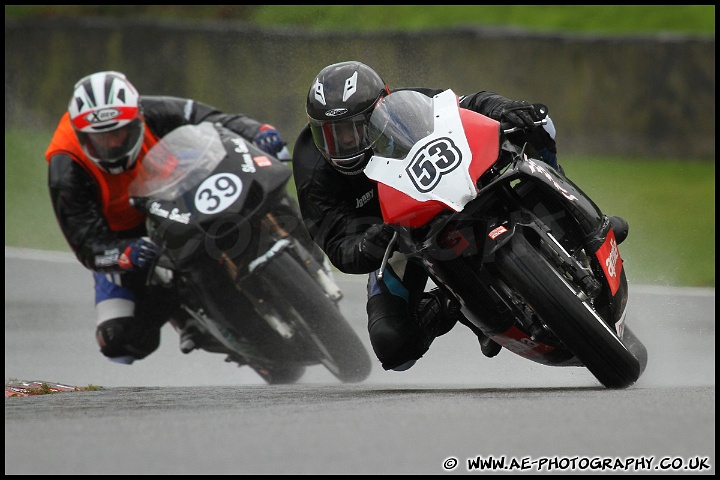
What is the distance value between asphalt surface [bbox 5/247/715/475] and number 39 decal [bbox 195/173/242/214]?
1030mm

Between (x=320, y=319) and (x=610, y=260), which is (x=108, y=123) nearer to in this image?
(x=320, y=319)

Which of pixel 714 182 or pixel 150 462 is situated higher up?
pixel 150 462

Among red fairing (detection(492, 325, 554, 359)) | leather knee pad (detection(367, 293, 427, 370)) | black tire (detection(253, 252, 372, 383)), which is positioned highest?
red fairing (detection(492, 325, 554, 359))

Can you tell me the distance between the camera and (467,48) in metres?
14.7

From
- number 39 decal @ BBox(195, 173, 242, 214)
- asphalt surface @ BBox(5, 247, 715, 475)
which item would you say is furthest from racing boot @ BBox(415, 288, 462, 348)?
number 39 decal @ BBox(195, 173, 242, 214)

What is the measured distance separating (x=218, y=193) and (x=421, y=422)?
2.82 meters

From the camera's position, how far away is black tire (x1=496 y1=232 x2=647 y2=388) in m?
4.94

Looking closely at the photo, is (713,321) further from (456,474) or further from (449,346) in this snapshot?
(456,474)

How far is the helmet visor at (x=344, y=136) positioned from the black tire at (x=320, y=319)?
1.53 metres

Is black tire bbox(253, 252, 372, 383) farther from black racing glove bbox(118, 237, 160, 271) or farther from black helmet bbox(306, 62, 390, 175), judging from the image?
black helmet bbox(306, 62, 390, 175)

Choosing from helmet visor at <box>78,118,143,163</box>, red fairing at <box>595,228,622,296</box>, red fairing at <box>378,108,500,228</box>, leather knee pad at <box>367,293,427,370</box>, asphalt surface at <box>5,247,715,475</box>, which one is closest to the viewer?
asphalt surface at <box>5,247,715,475</box>

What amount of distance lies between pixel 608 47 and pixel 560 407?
1043 centimetres

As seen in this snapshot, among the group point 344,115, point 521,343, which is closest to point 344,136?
point 344,115

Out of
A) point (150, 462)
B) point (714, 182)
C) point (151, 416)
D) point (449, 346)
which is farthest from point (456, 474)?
point (714, 182)
